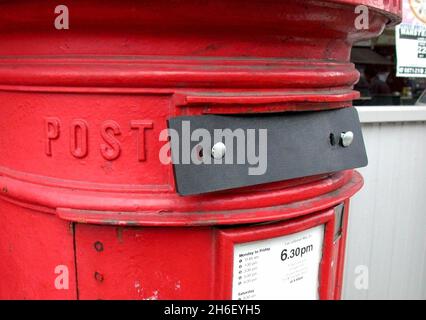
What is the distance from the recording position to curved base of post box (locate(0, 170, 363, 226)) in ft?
3.65

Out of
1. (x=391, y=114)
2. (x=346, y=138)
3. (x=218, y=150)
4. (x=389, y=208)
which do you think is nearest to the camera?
(x=218, y=150)

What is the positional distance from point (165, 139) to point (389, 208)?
2022mm

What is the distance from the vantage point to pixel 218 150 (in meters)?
1.07

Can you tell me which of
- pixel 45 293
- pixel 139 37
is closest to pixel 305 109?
pixel 139 37

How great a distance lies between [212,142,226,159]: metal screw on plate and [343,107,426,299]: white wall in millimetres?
1599

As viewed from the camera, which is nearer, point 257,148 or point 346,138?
point 257,148

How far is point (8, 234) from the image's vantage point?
1342 millimetres

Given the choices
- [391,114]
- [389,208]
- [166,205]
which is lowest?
[389,208]

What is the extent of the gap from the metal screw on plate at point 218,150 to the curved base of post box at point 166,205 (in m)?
0.12

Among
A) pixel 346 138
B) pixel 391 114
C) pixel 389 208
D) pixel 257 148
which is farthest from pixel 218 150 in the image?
pixel 389 208

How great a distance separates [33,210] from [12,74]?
378 mm

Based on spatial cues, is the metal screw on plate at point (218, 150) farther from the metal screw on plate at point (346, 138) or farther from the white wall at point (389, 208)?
the white wall at point (389, 208)

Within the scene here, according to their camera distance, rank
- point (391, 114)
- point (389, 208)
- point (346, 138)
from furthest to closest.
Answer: point (389, 208) → point (391, 114) → point (346, 138)

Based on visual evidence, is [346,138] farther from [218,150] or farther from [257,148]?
[218,150]
